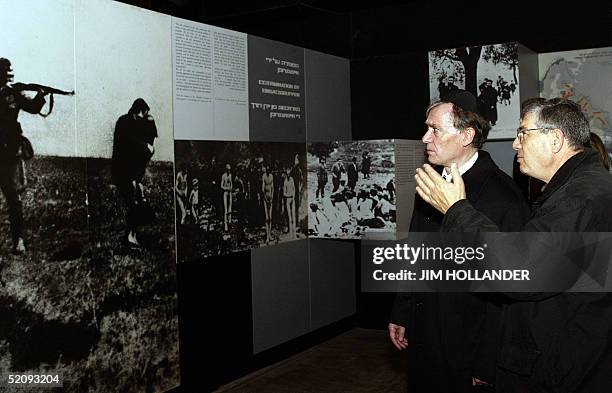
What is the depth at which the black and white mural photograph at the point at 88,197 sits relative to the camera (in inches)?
148

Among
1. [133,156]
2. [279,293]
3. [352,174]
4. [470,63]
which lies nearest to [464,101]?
[133,156]

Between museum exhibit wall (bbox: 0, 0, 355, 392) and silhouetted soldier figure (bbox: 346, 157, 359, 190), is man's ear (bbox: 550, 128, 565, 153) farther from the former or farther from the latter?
silhouetted soldier figure (bbox: 346, 157, 359, 190)

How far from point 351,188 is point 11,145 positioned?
3229 millimetres

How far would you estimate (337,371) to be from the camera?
594 centimetres

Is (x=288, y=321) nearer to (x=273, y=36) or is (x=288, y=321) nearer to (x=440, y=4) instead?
(x=273, y=36)

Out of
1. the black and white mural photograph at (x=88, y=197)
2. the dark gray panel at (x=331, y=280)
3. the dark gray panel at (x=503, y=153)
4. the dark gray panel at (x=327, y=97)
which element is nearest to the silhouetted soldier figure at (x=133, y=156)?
the black and white mural photograph at (x=88, y=197)

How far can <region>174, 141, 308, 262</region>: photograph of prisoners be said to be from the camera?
4953 mm

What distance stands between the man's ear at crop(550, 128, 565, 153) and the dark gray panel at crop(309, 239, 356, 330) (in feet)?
13.6

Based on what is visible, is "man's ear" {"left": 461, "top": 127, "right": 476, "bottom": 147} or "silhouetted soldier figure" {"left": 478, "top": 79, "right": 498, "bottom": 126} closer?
"man's ear" {"left": 461, "top": 127, "right": 476, "bottom": 147}

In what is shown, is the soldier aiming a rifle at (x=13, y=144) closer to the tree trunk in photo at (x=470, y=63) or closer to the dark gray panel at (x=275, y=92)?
the dark gray panel at (x=275, y=92)

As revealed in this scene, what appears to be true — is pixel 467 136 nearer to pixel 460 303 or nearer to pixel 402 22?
pixel 460 303

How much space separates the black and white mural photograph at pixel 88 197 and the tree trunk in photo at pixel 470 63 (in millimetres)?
3061

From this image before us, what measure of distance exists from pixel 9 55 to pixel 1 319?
145 cm

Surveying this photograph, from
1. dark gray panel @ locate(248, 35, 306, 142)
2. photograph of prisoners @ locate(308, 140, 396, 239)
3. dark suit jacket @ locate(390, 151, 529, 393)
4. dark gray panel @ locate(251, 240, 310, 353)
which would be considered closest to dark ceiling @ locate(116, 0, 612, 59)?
dark gray panel @ locate(248, 35, 306, 142)
